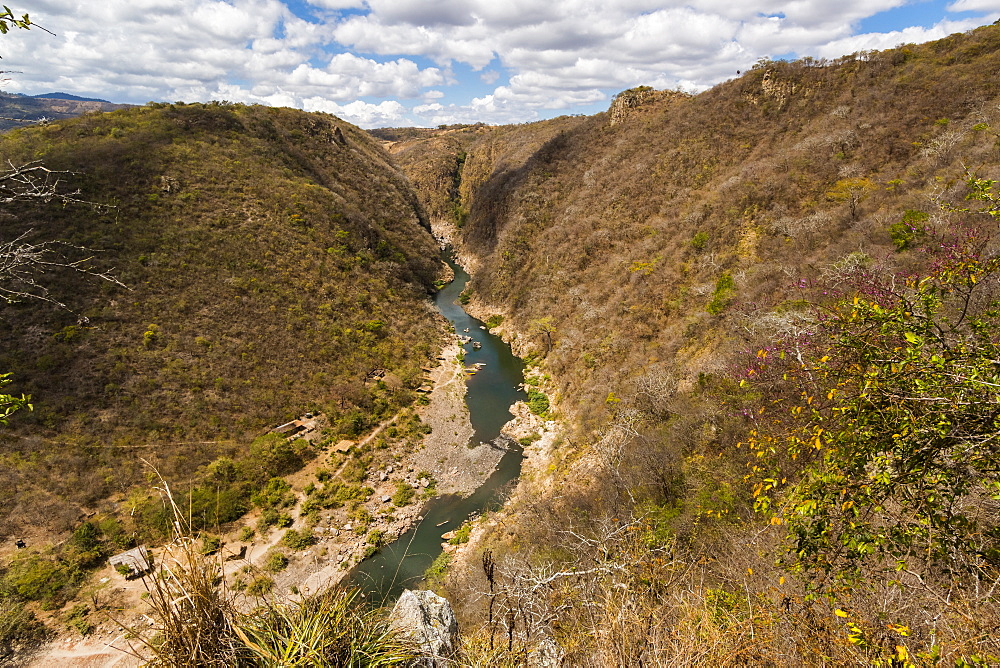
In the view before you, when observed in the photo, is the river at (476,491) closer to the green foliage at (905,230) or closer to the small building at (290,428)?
the small building at (290,428)

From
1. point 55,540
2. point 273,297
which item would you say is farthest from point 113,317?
point 55,540

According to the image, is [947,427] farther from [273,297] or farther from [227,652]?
[273,297]

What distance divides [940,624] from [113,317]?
105 ft

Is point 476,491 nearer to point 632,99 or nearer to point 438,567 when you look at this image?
point 438,567

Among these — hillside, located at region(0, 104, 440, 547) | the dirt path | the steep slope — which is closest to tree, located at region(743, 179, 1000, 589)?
the dirt path

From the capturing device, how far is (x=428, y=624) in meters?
4.64

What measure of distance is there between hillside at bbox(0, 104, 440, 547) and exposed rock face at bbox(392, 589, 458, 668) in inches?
779

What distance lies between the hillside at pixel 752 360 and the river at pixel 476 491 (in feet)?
5.26

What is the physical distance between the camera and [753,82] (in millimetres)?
37156

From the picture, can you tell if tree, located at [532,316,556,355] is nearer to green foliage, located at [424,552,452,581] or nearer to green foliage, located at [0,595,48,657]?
green foliage, located at [424,552,452,581]

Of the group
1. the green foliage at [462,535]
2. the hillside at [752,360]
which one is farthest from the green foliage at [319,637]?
the green foliage at [462,535]

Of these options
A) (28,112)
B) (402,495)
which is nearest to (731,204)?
(402,495)

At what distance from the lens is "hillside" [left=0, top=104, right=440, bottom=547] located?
18.7 m

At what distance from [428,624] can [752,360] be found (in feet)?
39.5
